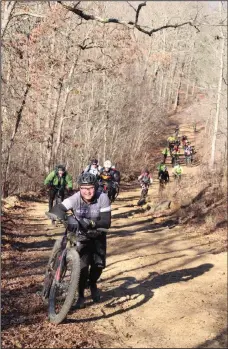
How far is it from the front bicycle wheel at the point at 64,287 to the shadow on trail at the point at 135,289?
0.72 feet

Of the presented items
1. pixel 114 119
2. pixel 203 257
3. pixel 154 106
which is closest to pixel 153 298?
pixel 203 257

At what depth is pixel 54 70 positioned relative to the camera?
84.5ft

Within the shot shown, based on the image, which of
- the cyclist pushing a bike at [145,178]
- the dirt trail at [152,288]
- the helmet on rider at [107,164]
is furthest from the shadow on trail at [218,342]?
the cyclist pushing a bike at [145,178]

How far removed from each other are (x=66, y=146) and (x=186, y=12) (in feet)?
72.7

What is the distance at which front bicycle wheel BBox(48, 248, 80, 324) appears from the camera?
5.27 meters

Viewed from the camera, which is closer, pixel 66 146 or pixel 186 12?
pixel 186 12

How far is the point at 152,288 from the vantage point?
758 cm

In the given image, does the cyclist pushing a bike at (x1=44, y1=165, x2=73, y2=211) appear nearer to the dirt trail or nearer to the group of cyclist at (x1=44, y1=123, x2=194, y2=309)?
the dirt trail

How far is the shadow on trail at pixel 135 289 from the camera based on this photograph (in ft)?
20.5

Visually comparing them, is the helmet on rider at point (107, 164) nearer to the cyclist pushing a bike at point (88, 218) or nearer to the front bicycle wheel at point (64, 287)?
the cyclist pushing a bike at point (88, 218)

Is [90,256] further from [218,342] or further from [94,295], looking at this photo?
[218,342]

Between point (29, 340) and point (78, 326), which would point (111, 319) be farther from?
point (29, 340)

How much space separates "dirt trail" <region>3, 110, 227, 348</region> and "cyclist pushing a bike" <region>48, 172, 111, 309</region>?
65cm

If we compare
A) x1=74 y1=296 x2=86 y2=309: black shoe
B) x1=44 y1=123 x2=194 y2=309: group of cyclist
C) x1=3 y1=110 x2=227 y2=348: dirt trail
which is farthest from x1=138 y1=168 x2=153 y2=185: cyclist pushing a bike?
x1=74 y1=296 x2=86 y2=309: black shoe
